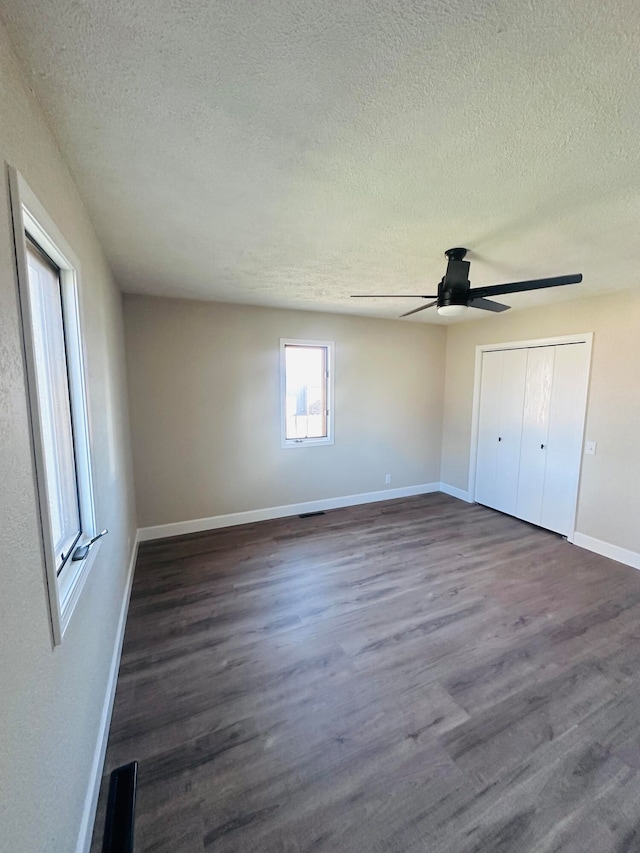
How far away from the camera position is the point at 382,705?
1789 millimetres

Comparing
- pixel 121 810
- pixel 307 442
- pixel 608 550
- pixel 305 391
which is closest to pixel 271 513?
pixel 307 442

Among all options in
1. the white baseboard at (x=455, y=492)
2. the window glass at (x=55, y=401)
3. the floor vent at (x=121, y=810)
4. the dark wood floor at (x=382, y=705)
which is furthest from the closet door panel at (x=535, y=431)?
the window glass at (x=55, y=401)

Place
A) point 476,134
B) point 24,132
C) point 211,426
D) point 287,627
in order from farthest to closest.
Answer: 1. point 211,426
2. point 287,627
3. point 476,134
4. point 24,132

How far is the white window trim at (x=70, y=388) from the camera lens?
899 mm

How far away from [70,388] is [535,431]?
14.3 feet

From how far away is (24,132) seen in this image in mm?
991

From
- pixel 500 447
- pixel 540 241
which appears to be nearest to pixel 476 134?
pixel 540 241

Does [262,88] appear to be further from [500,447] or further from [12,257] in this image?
[500,447]

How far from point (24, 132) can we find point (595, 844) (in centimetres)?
302

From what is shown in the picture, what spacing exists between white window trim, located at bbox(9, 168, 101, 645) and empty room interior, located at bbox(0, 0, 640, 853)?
0.01 meters

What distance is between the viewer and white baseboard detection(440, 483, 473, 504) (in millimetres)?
4871

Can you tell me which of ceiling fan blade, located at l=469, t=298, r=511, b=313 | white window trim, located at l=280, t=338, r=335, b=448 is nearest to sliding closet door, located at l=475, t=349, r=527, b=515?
ceiling fan blade, located at l=469, t=298, r=511, b=313

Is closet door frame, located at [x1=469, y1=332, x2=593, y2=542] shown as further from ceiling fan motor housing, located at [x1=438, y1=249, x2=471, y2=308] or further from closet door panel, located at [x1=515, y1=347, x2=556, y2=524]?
ceiling fan motor housing, located at [x1=438, y1=249, x2=471, y2=308]

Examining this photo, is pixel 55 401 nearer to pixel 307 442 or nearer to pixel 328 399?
pixel 307 442
